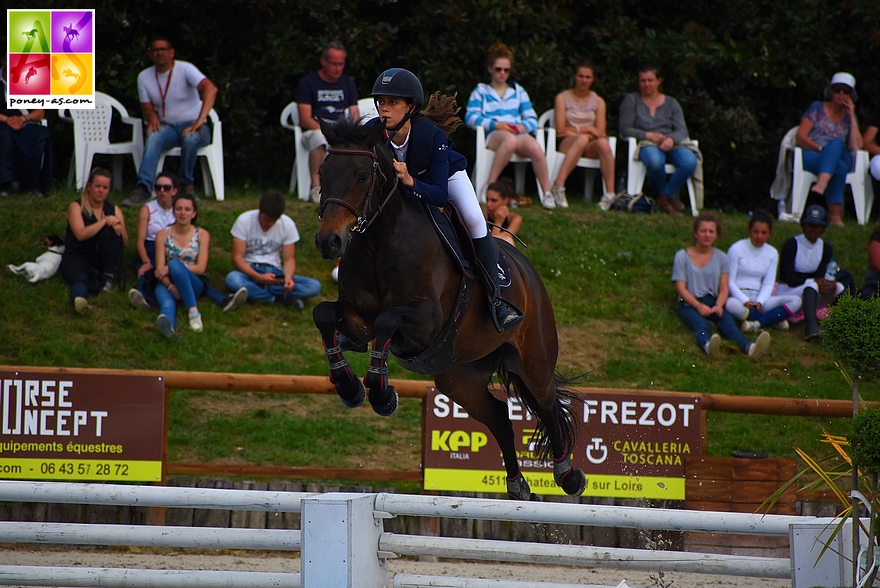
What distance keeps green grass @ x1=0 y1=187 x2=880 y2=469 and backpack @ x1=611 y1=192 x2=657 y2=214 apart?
0.55 metres

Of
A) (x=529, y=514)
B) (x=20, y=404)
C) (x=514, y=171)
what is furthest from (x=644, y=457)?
Result: (x=514, y=171)

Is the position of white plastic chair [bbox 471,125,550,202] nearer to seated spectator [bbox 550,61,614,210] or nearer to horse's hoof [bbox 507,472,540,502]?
seated spectator [bbox 550,61,614,210]

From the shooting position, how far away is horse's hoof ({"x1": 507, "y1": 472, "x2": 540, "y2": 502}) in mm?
5629

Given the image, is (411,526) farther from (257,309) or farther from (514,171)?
(514,171)

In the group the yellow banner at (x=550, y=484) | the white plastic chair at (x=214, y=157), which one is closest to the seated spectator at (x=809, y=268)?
the yellow banner at (x=550, y=484)

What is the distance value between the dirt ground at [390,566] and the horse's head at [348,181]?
10.0 ft

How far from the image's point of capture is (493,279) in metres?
4.92

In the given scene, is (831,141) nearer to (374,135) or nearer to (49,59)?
(374,135)

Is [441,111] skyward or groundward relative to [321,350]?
skyward

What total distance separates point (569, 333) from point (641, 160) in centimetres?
243

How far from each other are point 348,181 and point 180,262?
4.45 meters

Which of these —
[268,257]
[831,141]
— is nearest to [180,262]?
[268,257]

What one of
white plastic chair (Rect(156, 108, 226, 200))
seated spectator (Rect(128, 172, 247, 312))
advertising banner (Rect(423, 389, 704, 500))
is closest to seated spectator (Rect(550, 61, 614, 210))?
white plastic chair (Rect(156, 108, 226, 200))

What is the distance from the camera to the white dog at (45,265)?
843cm
